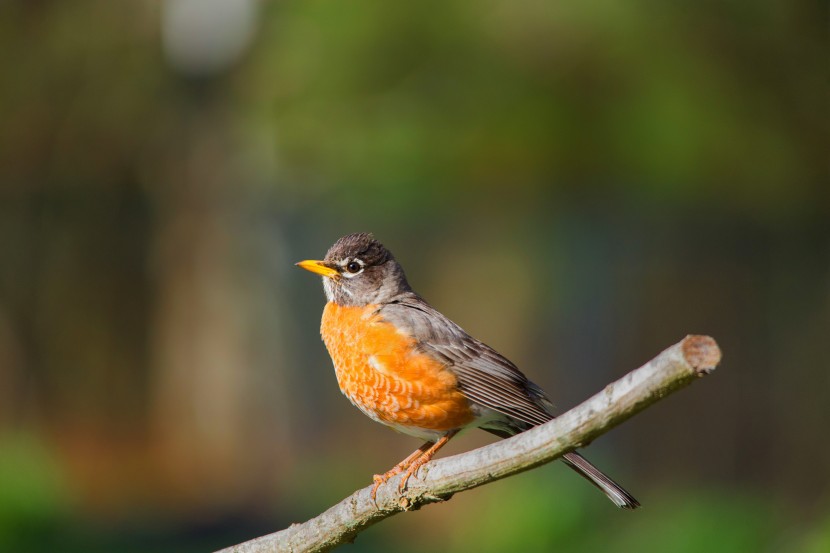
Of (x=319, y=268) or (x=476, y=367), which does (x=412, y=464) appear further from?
(x=319, y=268)

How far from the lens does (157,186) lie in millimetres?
15469

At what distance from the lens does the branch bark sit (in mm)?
2654

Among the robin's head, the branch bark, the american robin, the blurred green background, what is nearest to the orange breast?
the american robin

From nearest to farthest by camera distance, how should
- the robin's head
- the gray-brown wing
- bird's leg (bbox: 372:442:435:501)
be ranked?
bird's leg (bbox: 372:442:435:501)
the gray-brown wing
the robin's head

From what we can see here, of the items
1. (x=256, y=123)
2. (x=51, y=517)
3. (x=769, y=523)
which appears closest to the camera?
(x=769, y=523)

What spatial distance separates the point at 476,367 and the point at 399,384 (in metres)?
0.32

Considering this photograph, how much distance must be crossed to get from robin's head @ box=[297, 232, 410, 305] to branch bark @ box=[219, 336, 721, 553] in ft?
3.40

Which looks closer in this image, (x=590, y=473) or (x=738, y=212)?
(x=590, y=473)

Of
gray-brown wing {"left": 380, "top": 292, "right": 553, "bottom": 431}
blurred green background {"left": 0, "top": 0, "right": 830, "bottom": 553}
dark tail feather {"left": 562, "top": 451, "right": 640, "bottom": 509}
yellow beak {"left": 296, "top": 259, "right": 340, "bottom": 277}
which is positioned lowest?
dark tail feather {"left": 562, "top": 451, "right": 640, "bottom": 509}

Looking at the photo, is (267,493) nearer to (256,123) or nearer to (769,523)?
(256,123)

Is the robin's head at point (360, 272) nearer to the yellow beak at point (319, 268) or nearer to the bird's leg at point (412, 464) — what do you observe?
the yellow beak at point (319, 268)

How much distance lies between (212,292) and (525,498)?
8.58 m

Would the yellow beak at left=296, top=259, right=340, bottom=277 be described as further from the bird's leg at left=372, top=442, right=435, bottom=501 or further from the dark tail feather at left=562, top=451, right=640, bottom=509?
the dark tail feather at left=562, top=451, right=640, bottom=509

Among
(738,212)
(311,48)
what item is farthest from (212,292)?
(738,212)
